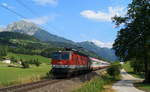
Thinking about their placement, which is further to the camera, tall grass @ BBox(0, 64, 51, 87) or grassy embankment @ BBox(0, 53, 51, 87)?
grassy embankment @ BBox(0, 53, 51, 87)

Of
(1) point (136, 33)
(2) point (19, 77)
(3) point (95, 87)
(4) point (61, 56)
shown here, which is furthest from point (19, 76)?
(3) point (95, 87)

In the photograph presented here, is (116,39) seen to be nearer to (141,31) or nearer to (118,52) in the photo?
(118,52)

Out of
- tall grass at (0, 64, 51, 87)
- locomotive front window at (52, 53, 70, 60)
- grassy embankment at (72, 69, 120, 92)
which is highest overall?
locomotive front window at (52, 53, 70, 60)

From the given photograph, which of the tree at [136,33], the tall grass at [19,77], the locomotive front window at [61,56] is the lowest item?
the tall grass at [19,77]

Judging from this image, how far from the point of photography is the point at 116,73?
60.1 meters

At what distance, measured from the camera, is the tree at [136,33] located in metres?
40.0

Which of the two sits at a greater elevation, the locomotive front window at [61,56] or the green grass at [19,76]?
the locomotive front window at [61,56]

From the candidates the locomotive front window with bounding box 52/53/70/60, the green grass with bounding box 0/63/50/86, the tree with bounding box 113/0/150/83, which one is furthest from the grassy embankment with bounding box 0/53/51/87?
the tree with bounding box 113/0/150/83

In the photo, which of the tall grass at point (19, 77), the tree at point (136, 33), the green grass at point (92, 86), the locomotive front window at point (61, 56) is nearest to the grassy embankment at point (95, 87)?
the green grass at point (92, 86)

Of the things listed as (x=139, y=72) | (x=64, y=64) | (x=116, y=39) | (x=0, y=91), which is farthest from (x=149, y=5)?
(x=139, y=72)

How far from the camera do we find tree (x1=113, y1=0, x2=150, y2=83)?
1574 inches

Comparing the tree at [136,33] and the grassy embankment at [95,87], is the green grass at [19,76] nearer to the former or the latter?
the grassy embankment at [95,87]

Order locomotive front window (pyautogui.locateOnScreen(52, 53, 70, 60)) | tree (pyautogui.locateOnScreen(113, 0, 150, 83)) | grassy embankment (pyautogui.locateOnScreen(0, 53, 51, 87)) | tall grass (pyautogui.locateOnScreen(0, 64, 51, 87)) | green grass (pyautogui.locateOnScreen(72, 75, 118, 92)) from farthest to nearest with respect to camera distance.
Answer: tree (pyautogui.locateOnScreen(113, 0, 150, 83)), locomotive front window (pyautogui.locateOnScreen(52, 53, 70, 60)), grassy embankment (pyautogui.locateOnScreen(0, 53, 51, 87)), tall grass (pyautogui.locateOnScreen(0, 64, 51, 87)), green grass (pyautogui.locateOnScreen(72, 75, 118, 92))

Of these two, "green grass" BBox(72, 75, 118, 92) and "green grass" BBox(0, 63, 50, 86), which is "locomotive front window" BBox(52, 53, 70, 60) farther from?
"green grass" BBox(72, 75, 118, 92)
